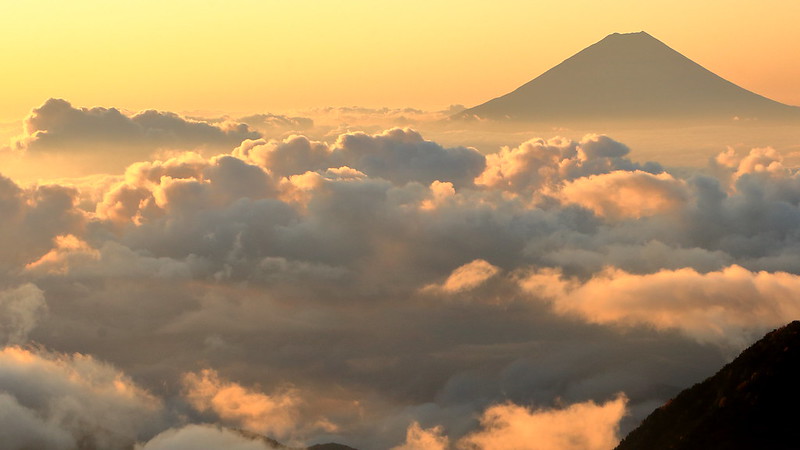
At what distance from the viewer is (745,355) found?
92.2m

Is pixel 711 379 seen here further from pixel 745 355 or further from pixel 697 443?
pixel 697 443

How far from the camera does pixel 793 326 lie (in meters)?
90.9

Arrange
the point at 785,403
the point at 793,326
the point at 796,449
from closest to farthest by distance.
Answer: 1. the point at 796,449
2. the point at 785,403
3. the point at 793,326

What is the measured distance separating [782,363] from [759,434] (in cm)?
947

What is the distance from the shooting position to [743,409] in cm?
8462

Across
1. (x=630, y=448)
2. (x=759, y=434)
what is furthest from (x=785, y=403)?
(x=630, y=448)

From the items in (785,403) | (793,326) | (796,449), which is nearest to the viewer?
(796,449)

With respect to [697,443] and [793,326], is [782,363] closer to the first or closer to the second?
[793,326]

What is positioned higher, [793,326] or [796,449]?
[793,326]

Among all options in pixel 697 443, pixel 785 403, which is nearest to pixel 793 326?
pixel 785 403

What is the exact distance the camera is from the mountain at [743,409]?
8062 centimetres

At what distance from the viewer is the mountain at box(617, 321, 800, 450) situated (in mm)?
80625

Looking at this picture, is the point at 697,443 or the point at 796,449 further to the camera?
the point at 697,443

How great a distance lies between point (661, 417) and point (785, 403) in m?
14.6
